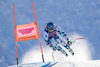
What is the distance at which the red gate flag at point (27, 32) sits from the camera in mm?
11116

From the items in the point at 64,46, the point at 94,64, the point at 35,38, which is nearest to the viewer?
the point at 94,64

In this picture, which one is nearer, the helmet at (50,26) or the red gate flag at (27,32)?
the red gate flag at (27,32)

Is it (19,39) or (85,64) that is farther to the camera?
(19,39)

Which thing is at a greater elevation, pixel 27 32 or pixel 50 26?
pixel 50 26

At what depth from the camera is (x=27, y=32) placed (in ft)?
37.1

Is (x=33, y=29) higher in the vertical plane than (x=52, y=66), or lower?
higher

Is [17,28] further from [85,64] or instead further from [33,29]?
[85,64]

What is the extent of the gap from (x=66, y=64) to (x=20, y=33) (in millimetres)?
5833

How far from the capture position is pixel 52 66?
7262 mm

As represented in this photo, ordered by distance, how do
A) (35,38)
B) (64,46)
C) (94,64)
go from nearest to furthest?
(94,64), (35,38), (64,46)

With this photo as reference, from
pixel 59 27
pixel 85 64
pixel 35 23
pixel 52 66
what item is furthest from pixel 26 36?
pixel 85 64

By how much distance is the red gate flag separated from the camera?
1112cm

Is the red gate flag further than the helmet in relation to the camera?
No

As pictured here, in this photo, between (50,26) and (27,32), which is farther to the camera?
(50,26)
